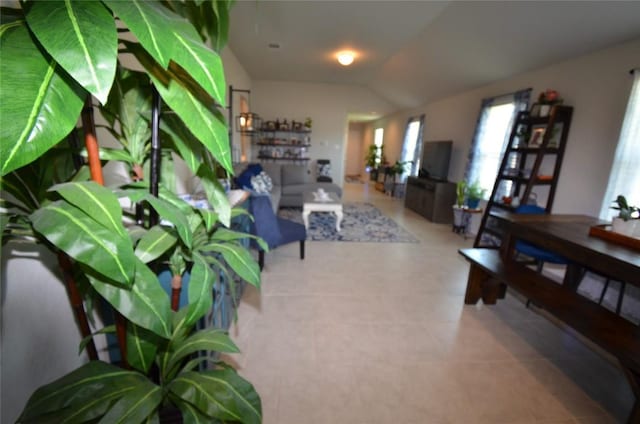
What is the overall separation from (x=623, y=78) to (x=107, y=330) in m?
3.94

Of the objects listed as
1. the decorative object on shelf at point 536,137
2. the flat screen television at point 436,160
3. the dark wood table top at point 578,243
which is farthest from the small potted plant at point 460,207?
the dark wood table top at point 578,243

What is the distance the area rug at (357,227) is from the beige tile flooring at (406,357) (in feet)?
3.75

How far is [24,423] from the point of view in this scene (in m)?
0.61

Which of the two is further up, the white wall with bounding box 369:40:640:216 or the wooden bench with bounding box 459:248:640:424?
the white wall with bounding box 369:40:640:216

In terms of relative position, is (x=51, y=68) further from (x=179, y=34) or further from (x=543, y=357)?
(x=543, y=357)

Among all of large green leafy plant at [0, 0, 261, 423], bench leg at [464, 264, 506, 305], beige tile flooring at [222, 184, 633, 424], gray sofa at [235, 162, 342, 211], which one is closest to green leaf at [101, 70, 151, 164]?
large green leafy plant at [0, 0, 261, 423]

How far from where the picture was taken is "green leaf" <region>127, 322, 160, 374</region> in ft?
2.42

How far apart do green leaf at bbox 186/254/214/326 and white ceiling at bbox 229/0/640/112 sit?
1.72 metres

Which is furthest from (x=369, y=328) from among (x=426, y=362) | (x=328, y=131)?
(x=328, y=131)

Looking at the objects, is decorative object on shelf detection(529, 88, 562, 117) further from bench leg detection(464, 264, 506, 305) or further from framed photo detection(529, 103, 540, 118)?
bench leg detection(464, 264, 506, 305)

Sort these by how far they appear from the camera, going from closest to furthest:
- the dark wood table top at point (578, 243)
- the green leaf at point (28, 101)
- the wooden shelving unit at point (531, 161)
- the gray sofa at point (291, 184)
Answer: the green leaf at point (28, 101) < the dark wood table top at point (578, 243) < the wooden shelving unit at point (531, 161) < the gray sofa at point (291, 184)

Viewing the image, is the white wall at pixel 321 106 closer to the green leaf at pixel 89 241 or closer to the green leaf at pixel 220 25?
the green leaf at pixel 220 25

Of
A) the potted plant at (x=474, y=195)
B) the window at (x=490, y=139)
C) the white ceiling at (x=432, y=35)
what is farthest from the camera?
the potted plant at (x=474, y=195)

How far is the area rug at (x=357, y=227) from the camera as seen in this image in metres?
3.92
